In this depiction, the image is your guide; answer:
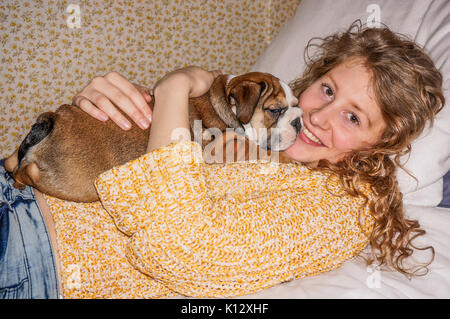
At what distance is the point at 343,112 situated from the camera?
1.64 metres

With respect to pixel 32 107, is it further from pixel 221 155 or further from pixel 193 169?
pixel 193 169

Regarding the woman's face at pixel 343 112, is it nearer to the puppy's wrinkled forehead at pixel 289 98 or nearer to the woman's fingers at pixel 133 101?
the puppy's wrinkled forehead at pixel 289 98

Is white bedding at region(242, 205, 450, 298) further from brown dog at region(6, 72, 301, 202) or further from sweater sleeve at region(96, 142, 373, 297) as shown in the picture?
brown dog at region(6, 72, 301, 202)

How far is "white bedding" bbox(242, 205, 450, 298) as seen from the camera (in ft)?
4.37

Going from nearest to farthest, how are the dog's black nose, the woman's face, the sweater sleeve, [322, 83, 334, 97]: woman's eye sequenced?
the sweater sleeve
the woman's face
[322, 83, 334, 97]: woman's eye
the dog's black nose

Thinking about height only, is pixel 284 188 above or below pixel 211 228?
above

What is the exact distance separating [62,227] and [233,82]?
3.79 feet

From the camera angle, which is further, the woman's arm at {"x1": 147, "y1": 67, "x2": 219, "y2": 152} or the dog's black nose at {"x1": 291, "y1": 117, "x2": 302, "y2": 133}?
the dog's black nose at {"x1": 291, "y1": 117, "x2": 302, "y2": 133}

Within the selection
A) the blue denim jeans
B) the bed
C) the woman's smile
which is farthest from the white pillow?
the blue denim jeans

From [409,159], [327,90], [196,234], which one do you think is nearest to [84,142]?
[196,234]

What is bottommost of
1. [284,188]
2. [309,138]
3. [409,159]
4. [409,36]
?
[284,188]

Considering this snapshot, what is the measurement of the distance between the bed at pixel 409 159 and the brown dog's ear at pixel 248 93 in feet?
1.86

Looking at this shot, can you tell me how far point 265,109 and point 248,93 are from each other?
0.15 m

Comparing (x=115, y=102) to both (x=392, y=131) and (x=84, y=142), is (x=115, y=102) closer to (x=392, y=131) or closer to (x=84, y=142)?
(x=84, y=142)
